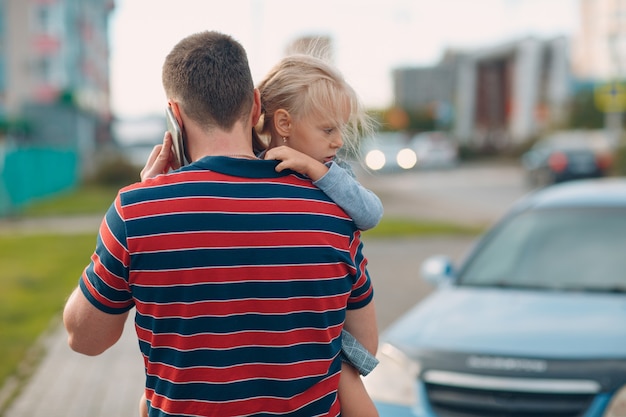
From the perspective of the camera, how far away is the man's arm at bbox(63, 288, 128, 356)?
2049 mm

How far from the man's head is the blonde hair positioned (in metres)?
0.16

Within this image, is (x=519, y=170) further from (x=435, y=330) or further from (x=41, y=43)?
(x=435, y=330)

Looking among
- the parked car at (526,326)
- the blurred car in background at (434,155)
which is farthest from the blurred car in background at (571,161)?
the parked car at (526,326)

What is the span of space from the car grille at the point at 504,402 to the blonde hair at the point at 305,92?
1.84 meters

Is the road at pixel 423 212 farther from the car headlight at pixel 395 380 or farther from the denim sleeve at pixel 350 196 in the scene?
the car headlight at pixel 395 380

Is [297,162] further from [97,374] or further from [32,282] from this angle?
[32,282]

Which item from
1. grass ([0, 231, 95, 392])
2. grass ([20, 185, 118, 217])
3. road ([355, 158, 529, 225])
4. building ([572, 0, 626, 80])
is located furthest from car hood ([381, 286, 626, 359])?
building ([572, 0, 626, 80])

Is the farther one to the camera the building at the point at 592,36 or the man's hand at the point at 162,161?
the building at the point at 592,36

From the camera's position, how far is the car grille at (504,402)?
3604mm

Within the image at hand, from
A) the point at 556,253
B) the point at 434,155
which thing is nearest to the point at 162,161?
the point at 556,253

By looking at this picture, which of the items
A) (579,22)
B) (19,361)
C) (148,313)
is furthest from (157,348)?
(579,22)

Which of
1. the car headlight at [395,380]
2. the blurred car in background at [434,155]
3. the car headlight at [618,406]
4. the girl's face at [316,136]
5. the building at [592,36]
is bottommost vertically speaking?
the blurred car in background at [434,155]

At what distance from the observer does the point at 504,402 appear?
367cm

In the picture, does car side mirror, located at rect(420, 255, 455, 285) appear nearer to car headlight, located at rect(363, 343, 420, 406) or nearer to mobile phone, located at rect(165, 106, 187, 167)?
car headlight, located at rect(363, 343, 420, 406)
